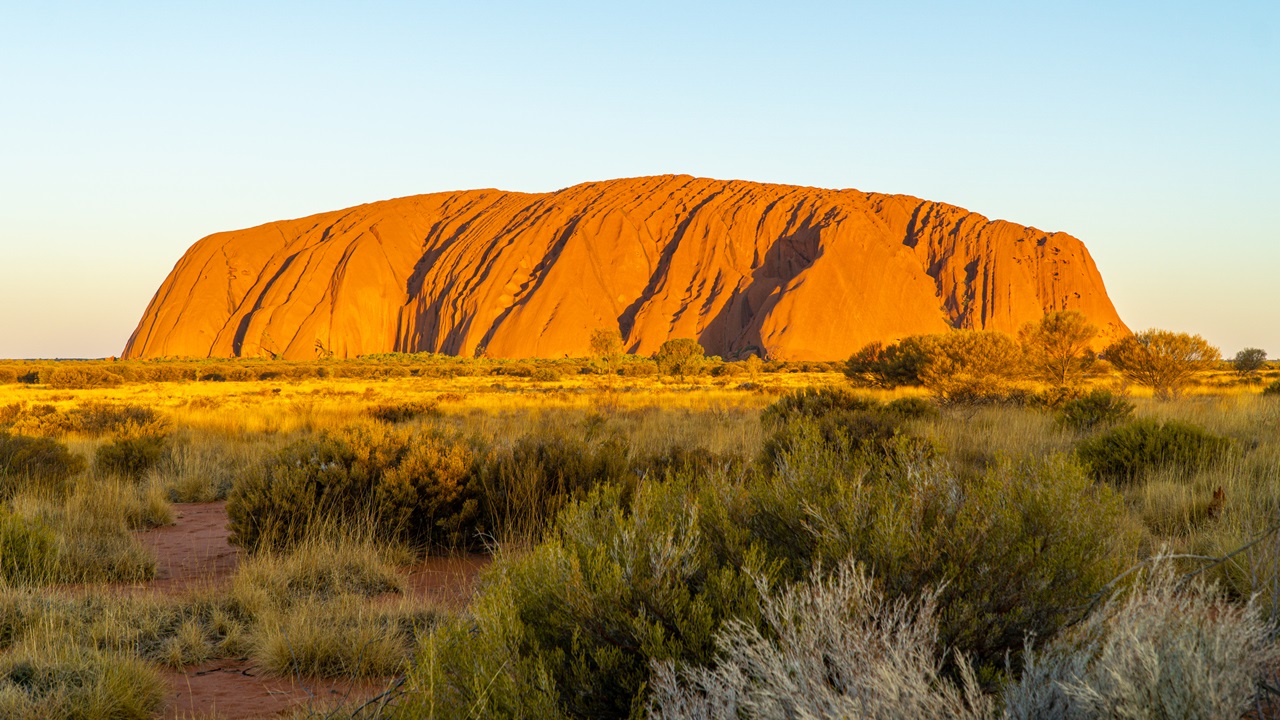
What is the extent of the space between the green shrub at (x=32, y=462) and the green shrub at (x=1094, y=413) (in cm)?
1299

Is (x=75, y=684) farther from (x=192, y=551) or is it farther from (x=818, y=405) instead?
(x=818, y=405)

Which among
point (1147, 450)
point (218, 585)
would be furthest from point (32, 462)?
point (1147, 450)

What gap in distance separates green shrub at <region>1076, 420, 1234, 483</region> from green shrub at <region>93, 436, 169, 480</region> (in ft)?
37.1

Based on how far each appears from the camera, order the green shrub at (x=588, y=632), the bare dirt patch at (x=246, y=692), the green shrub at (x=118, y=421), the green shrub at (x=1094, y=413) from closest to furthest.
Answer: the green shrub at (x=588, y=632)
the bare dirt patch at (x=246, y=692)
the green shrub at (x=1094, y=413)
the green shrub at (x=118, y=421)

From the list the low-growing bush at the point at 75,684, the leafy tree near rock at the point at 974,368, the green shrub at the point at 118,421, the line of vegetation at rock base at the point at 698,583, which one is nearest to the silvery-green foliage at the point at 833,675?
the line of vegetation at rock base at the point at 698,583

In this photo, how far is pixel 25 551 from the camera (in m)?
5.49

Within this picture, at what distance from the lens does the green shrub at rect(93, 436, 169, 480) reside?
1018cm

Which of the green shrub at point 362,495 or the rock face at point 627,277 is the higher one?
the rock face at point 627,277

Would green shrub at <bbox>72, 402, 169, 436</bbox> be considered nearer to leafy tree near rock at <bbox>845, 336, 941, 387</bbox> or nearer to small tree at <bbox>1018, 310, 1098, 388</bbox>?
leafy tree near rock at <bbox>845, 336, 941, 387</bbox>

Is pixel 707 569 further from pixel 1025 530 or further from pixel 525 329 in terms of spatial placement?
pixel 525 329

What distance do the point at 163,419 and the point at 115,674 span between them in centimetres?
1322

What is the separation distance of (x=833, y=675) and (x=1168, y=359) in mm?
24275

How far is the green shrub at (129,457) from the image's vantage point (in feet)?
33.4

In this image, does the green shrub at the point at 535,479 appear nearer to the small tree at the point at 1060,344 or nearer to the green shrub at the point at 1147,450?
the green shrub at the point at 1147,450
